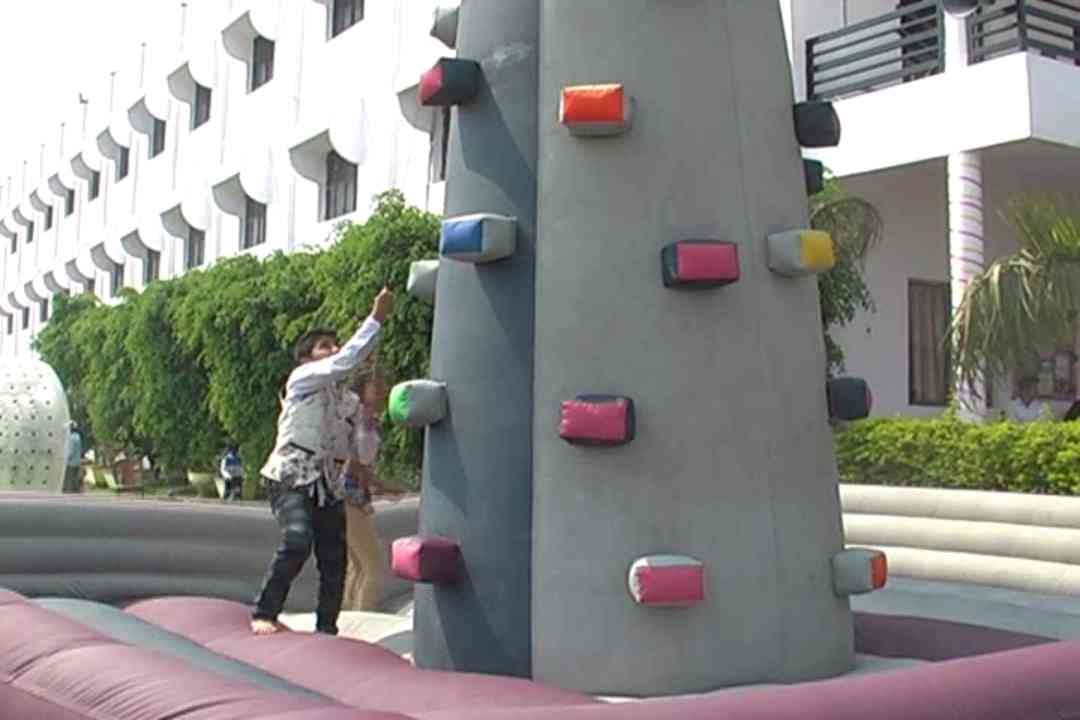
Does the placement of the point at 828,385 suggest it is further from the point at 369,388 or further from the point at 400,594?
the point at 400,594

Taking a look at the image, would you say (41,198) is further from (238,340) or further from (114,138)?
(238,340)

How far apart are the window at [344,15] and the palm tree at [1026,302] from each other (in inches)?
591

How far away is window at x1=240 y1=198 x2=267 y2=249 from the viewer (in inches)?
1057

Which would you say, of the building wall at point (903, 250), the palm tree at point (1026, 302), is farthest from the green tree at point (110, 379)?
the palm tree at point (1026, 302)

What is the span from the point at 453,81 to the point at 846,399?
5.99ft

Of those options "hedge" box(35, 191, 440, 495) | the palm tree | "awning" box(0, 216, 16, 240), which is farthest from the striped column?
"awning" box(0, 216, 16, 240)

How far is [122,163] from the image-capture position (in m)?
37.9

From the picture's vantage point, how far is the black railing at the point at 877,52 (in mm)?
12906

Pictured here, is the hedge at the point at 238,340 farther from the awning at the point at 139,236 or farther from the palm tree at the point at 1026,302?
the palm tree at the point at 1026,302

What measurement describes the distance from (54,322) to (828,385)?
28.8 m

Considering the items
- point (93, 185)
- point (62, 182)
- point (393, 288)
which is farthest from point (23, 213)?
point (393, 288)

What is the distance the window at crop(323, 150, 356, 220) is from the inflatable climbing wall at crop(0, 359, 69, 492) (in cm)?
1389

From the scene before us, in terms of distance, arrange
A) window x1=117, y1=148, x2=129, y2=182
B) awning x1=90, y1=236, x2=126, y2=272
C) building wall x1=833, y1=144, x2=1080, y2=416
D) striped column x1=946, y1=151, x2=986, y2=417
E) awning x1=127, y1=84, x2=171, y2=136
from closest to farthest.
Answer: striped column x1=946, y1=151, x2=986, y2=417 → building wall x1=833, y1=144, x2=1080, y2=416 → awning x1=127, y1=84, x2=171, y2=136 → awning x1=90, y1=236, x2=126, y2=272 → window x1=117, y1=148, x2=129, y2=182

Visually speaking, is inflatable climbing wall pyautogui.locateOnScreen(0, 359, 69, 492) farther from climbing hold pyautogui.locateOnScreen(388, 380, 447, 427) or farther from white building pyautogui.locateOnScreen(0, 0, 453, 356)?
white building pyautogui.locateOnScreen(0, 0, 453, 356)
